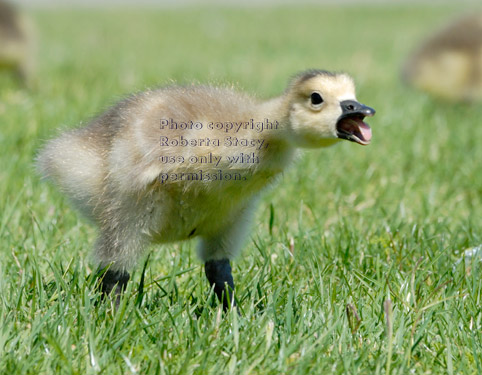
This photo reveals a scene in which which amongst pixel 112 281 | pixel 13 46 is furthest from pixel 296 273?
pixel 13 46

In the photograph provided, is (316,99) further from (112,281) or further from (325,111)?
(112,281)

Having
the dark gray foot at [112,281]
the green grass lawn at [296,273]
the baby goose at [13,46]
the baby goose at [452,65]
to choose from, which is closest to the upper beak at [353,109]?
the green grass lawn at [296,273]

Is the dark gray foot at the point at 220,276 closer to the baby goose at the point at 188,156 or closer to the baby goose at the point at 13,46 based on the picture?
the baby goose at the point at 188,156

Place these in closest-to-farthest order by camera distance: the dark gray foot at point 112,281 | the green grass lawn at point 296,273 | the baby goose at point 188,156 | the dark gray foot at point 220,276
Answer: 1. the green grass lawn at point 296,273
2. the baby goose at point 188,156
3. the dark gray foot at point 112,281
4. the dark gray foot at point 220,276

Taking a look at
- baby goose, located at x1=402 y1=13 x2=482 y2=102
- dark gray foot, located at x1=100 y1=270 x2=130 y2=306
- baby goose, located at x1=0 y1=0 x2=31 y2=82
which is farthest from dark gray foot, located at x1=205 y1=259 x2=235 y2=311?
baby goose, located at x1=0 y1=0 x2=31 y2=82

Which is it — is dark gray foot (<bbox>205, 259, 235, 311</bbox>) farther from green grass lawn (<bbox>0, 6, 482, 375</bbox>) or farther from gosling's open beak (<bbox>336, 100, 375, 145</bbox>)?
gosling's open beak (<bbox>336, 100, 375, 145</bbox>)

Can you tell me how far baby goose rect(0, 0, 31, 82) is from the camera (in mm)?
7117

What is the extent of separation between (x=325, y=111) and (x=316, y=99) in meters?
0.05

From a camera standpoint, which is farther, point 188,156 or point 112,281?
point 112,281

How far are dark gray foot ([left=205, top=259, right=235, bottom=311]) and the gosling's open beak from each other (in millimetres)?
693

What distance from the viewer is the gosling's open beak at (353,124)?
2084 millimetres

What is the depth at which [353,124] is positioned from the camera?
215 centimetres

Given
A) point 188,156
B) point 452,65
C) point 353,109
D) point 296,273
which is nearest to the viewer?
point 353,109

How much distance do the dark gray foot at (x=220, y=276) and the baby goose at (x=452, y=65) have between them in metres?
4.75
